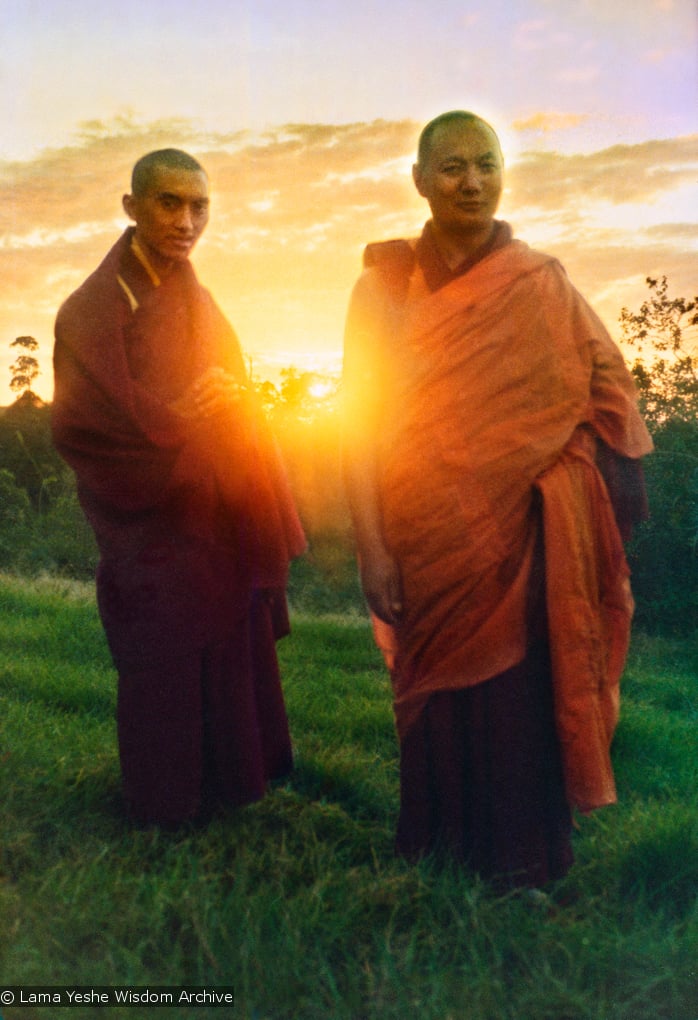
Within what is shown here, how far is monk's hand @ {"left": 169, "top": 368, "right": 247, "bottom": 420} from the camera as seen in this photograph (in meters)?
3.71

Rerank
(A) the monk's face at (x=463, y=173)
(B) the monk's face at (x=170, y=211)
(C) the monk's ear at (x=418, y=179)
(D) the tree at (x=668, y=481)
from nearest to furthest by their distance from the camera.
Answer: (A) the monk's face at (x=463, y=173) < (C) the monk's ear at (x=418, y=179) < (B) the monk's face at (x=170, y=211) < (D) the tree at (x=668, y=481)

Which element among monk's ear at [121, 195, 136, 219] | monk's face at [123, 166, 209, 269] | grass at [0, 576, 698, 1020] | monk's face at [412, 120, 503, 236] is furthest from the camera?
monk's ear at [121, 195, 136, 219]

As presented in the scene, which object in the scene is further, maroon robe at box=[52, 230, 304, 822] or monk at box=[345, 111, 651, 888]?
maroon robe at box=[52, 230, 304, 822]


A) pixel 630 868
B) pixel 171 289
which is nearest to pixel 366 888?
pixel 630 868

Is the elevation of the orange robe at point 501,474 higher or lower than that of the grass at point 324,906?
higher

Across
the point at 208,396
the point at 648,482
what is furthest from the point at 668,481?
the point at 208,396

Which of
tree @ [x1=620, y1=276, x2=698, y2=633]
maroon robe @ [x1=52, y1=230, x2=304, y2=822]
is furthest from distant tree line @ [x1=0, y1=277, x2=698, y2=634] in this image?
maroon robe @ [x1=52, y1=230, x2=304, y2=822]

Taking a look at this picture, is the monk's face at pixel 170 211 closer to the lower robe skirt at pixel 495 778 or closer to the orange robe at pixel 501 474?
the orange robe at pixel 501 474

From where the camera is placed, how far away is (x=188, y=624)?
376 centimetres

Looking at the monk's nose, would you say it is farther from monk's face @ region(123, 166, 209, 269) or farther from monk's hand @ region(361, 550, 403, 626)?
monk's hand @ region(361, 550, 403, 626)

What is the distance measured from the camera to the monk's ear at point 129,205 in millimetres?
3676

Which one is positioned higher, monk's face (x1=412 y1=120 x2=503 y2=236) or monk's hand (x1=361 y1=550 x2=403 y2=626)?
monk's face (x1=412 y1=120 x2=503 y2=236)

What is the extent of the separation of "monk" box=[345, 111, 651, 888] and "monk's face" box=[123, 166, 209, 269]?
0.66 meters

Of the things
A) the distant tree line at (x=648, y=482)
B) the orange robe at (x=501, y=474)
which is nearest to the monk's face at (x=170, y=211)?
the orange robe at (x=501, y=474)
